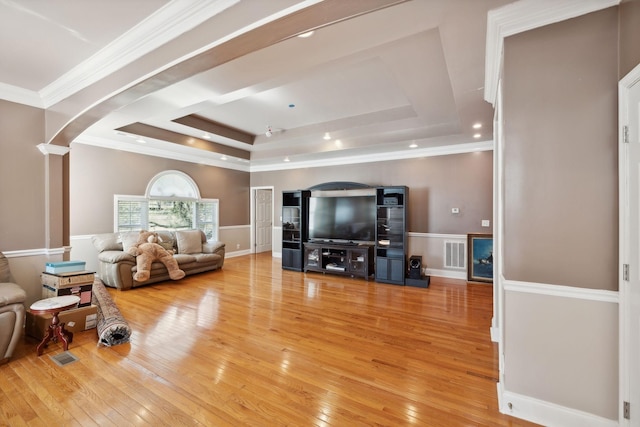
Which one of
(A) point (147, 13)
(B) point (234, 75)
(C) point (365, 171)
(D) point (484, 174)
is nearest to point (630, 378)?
(B) point (234, 75)

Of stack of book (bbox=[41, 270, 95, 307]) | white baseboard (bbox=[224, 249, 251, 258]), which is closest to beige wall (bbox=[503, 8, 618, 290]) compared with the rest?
stack of book (bbox=[41, 270, 95, 307])

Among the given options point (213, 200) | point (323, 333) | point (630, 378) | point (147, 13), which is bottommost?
point (323, 333)

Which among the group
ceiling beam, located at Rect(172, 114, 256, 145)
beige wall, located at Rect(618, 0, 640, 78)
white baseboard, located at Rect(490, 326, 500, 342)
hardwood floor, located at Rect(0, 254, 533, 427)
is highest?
ceiling beam, located at Rect(172, 114, 256, 145)

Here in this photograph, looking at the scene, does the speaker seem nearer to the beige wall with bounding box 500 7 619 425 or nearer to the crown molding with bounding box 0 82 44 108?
the beige wall with bounding box 500 7 619 425

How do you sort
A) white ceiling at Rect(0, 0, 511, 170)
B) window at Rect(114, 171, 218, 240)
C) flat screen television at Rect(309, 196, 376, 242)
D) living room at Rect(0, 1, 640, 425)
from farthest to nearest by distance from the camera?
flat screen television at Rect(309, 196, 376, 242) → window at Rect(114, 171, 218, 240) → white ceiling at Rect(0, 0, 511, 170) → living room at Rect(0, 1, 640, 425)

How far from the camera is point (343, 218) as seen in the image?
19.4 feet

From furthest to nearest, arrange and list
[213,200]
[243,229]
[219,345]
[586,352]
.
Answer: [243,229]
[213,200]
[219,345]
[586,352]

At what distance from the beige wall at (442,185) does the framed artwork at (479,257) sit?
215 millimetres

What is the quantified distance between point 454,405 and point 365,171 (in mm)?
5067

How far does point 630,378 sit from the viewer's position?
4.76ft

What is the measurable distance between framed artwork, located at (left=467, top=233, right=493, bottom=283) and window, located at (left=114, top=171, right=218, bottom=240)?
6.06 meters

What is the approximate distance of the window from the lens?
5465 mm

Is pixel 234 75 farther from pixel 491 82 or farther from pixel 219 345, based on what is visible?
pixel 219 345

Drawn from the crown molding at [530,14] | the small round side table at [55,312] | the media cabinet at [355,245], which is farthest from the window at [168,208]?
the crown molding at [530,14]
